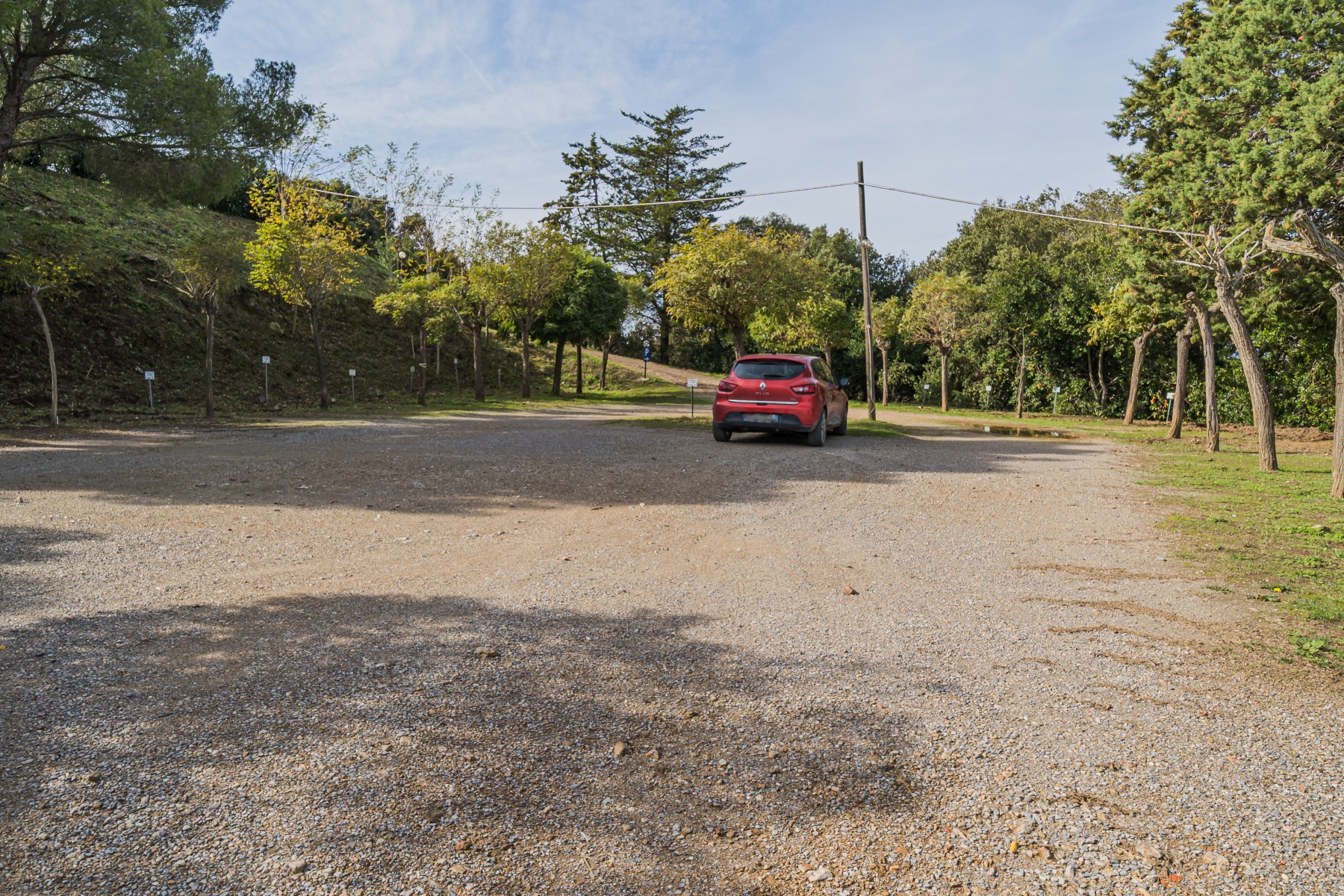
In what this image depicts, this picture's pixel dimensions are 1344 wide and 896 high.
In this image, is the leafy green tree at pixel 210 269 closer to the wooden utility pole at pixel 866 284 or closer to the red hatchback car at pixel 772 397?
the red hatchback car at pixel 772 397

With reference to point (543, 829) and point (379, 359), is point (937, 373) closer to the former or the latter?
point (379, 359)

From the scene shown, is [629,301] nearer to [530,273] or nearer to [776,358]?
[530,273]

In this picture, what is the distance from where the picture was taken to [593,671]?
3.56m

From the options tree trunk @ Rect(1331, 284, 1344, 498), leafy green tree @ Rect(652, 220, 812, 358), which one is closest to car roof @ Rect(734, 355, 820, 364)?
tree trunk @ Rect(1331, 284, 1344, 498)

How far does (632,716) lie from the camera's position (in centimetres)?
310

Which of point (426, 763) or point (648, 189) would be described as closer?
point (426, 763)

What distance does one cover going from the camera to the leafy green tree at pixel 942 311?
29.3m

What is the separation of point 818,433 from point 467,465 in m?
5.89

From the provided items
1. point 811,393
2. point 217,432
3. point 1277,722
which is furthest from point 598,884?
point 217,432

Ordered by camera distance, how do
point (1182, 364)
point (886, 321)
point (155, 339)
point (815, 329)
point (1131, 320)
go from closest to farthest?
point (1182, 364), point (1131, 320), point (155, 339), point (886, 321), point (815, 329)

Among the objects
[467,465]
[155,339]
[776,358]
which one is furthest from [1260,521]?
[155,339]

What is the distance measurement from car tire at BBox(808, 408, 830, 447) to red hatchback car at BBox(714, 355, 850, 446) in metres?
0.01

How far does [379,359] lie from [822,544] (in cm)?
2697

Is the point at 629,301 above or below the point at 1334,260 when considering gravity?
above
